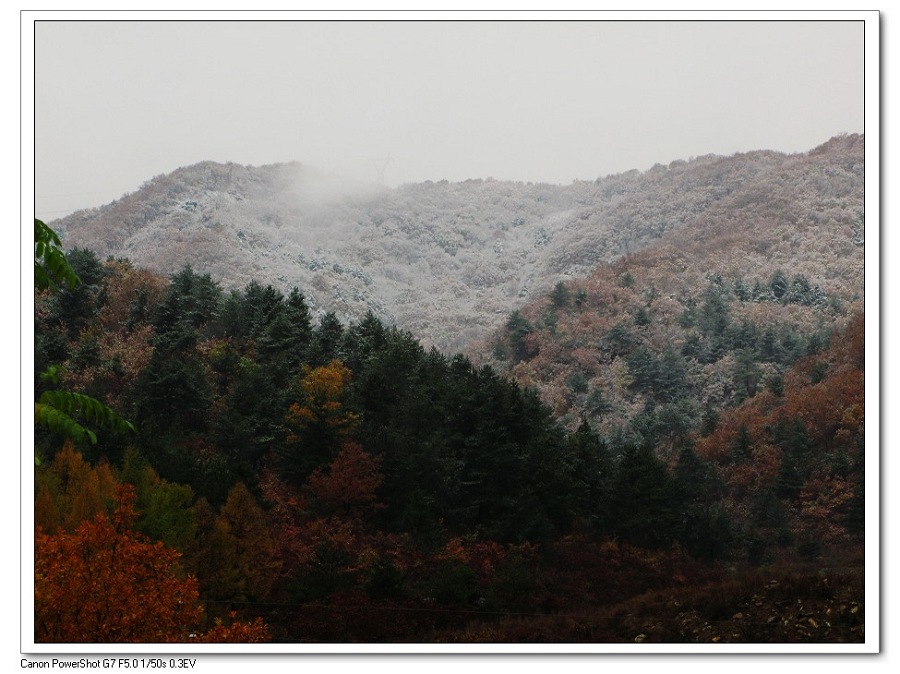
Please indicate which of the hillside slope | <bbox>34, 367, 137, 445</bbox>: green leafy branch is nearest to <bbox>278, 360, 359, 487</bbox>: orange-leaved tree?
the hillside slope

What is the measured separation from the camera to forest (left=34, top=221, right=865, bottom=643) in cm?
1213

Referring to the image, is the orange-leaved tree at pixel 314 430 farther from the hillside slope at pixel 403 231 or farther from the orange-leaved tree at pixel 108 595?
the orange-leaved tree at pixel 108 595

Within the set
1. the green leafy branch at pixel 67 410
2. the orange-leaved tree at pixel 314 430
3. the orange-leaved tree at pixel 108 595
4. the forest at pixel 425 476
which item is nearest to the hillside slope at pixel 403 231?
the forest at pixel 425 476

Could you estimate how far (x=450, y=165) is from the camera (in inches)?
883

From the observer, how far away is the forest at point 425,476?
39.8 ft

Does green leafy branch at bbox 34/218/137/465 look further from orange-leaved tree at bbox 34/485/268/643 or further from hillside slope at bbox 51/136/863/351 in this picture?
hillside slope at bbox 51/136/863/351

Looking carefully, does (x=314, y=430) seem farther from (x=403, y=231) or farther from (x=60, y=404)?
(x=403, y=231)

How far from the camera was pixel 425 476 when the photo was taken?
18.0m

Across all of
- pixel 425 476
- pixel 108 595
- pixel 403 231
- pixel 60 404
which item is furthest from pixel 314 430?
pixel 403 231

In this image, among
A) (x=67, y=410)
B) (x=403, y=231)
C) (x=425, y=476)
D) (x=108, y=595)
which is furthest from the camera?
(x=403, y=231)

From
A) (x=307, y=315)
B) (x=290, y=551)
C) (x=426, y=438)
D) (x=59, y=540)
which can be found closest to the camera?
(x=59, y=540)
